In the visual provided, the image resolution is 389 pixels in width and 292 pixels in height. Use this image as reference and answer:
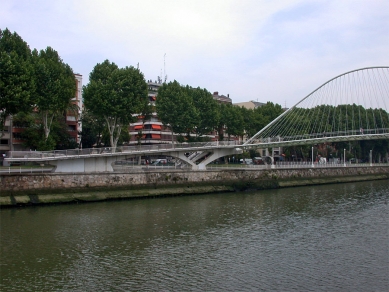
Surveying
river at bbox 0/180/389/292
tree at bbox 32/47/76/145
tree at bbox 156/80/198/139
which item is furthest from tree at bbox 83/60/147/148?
river at bbox 0/180/389/292

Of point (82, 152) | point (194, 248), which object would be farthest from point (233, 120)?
point (194, 248)

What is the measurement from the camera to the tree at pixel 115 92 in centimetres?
5859

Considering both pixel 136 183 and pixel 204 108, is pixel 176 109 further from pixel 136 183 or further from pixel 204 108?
pixel 136 183

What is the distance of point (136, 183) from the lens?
50.8 meters

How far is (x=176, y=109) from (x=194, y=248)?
48.9 m

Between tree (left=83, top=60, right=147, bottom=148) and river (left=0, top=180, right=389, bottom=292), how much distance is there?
18.7 metres

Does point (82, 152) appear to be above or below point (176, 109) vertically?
below

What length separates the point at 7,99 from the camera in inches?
1816

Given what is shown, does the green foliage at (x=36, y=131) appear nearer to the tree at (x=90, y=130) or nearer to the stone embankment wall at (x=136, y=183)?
the tree at (x=90, y=130)

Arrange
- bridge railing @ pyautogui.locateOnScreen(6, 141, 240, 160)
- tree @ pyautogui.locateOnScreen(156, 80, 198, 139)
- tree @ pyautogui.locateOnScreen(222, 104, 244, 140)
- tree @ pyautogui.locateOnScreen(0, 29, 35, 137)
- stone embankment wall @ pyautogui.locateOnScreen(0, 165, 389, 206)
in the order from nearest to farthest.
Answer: stone embankment wall @ pyautogui.locateOnScreen(0, 165, 389, 206)
bridge railing @ pyautogui.locateOnScreen(6, 141, 240, 160)
tree @ pyautogui.locateOnScreen(0, 29, 35, 137)
tree @ pyautogui.locateOnScreen(156, 80, 198, 139)
tree @ pyautogui.locateOnScreen(222, 104, 244, 140)

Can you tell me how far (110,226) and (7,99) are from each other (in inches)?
851

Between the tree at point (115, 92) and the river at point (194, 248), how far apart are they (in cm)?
1872

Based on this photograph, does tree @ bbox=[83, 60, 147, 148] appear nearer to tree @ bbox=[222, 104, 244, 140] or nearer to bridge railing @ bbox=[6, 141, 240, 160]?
bridge railing @ bbox=[6, 141, 240, 160]

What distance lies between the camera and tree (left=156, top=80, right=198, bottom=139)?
73781mm
